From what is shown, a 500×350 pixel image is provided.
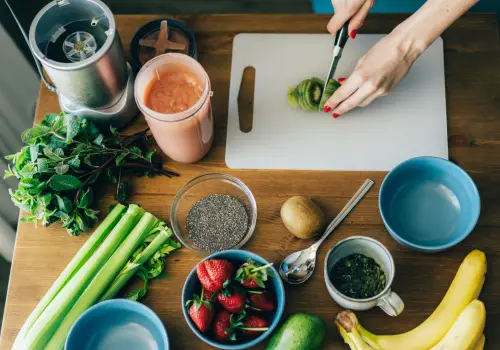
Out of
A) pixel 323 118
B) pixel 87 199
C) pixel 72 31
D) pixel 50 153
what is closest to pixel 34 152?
pixel 50 153

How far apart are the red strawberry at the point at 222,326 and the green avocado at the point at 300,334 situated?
0.08 meters

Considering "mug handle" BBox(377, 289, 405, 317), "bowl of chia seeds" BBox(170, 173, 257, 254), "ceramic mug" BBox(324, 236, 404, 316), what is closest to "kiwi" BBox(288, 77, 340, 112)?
"bowl of chia seeds" BBox(170, 173, 257, 254)

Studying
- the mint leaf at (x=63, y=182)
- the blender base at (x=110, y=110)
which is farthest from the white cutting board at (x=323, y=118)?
the mint leaf at (x=63, y=182)

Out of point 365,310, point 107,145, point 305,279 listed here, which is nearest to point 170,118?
point 107,145

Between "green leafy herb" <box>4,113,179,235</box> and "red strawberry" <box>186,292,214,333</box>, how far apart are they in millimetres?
294

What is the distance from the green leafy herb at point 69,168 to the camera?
115cm

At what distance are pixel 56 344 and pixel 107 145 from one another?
407mm

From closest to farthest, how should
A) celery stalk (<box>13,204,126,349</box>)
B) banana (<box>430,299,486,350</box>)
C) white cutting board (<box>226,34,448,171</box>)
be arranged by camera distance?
banana (<box>430,299,486,350</box>)
celery stalk (<box>13,204,126,349</box>)
white cutting board (<box>226,34,448,171</box>)

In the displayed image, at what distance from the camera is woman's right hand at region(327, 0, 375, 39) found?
1215 millimetres

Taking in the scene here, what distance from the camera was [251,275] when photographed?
1.06 metres

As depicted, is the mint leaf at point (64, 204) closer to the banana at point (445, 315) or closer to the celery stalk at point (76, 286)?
the celery stalk at point (76, 286)

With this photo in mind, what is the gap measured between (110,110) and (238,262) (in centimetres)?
43

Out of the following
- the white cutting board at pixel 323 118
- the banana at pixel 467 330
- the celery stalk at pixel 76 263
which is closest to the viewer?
the banana at pixel 467 330

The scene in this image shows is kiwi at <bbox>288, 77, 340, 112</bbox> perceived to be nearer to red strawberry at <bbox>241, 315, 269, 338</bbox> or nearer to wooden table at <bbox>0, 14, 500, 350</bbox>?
wooden table at <bbox>0, 14, 500, 350</bbox>
